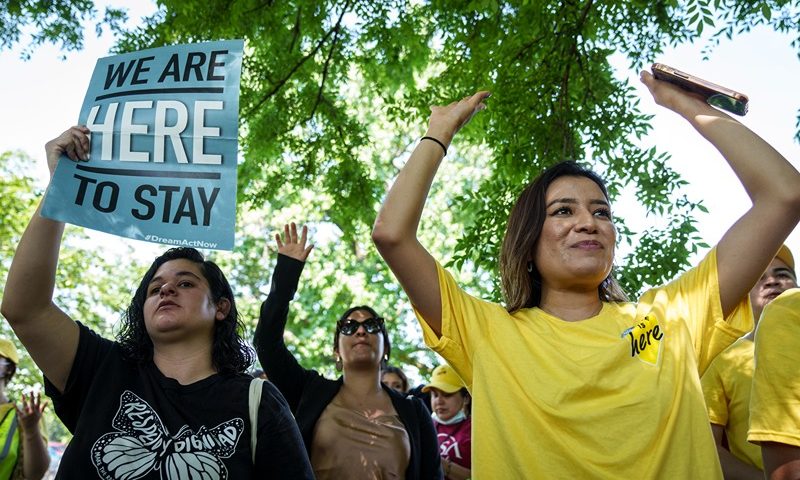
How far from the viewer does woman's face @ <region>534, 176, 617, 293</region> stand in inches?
93.7

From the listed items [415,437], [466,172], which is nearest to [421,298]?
[415,437]

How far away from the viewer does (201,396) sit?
108 inches

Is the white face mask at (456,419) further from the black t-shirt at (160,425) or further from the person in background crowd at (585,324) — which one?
the person in background crowd at (585,324)


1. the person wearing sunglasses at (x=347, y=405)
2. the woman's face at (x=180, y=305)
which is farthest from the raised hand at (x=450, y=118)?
the person wearing sunglasses at (x=347, y=405)

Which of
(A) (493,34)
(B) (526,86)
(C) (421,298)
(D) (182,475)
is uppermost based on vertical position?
(A) (493,34)

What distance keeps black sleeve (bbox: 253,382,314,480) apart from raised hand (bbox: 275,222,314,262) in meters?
1.16

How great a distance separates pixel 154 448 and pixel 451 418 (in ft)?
12.0

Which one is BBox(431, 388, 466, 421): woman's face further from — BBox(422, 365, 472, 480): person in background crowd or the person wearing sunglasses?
the person wearing sunglasses

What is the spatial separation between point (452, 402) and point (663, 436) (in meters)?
4.03

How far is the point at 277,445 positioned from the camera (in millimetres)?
2727

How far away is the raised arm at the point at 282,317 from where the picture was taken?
3869 millimetres

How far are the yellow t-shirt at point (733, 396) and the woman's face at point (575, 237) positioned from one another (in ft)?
4.40

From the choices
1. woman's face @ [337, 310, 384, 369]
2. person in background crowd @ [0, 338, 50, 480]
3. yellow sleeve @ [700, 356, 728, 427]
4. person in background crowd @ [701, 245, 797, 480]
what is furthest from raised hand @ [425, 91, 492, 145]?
person in background crowd @ [0, 338, 50, 480]

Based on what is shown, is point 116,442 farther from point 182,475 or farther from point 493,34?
point 493,34
